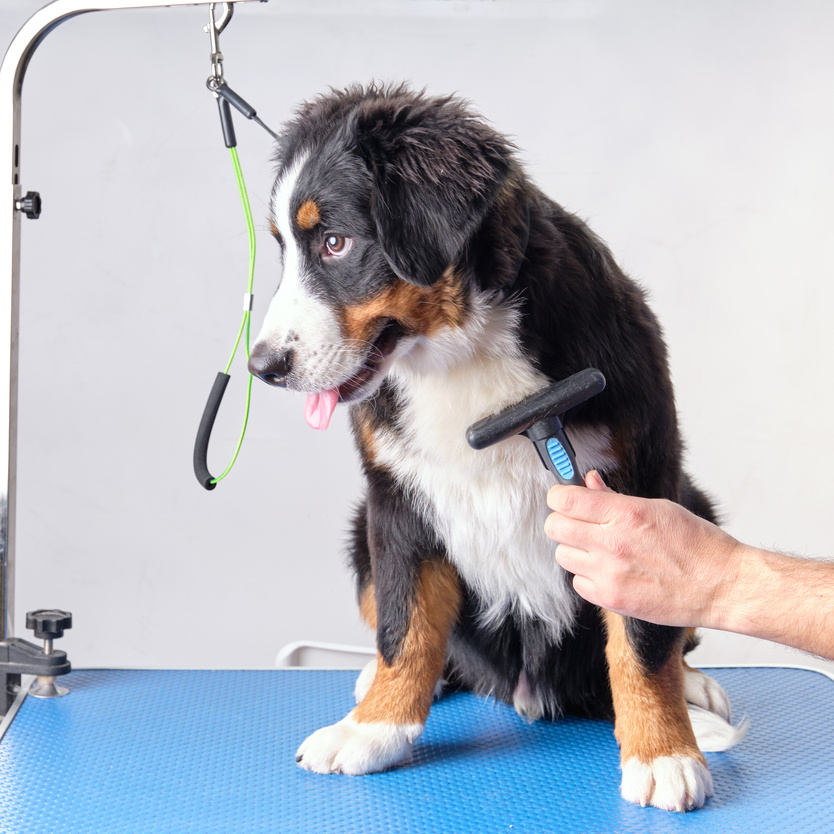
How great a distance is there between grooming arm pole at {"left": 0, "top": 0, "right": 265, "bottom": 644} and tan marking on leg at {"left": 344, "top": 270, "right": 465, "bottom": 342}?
0.71 m

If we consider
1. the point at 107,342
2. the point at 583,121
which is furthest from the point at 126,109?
the point at 583,121

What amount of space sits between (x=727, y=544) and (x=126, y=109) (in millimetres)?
2245

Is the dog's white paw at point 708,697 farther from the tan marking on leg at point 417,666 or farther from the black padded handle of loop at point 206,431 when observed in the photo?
the black padded handle of loop at point 206,431

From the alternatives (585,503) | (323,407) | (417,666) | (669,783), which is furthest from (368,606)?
(585,503)

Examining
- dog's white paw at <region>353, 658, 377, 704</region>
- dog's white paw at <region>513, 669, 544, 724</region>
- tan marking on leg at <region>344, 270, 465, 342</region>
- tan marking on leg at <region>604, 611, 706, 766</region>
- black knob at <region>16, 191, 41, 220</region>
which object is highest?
black knob at <region>16, 191, 41, 220</region>

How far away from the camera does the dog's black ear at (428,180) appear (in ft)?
4.82

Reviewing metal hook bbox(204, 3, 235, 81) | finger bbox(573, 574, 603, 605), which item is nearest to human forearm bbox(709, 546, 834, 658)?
finger bbox(573, 574, 603, 605)

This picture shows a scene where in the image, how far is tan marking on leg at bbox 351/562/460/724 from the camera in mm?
1652

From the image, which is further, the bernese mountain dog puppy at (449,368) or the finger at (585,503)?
the bernese mountain dog puppy at (449,368)

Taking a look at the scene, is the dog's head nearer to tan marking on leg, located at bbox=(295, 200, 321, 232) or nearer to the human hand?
tan marking on leg, located at bbox=(295, 200, 321, 232)

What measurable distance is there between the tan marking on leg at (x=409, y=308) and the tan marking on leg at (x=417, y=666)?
1.38 ft

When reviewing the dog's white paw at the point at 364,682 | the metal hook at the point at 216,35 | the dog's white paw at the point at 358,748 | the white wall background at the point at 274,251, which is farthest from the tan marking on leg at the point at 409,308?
the white wall background at the point at 274,251

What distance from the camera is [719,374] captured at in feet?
9.79

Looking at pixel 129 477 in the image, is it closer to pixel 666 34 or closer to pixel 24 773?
pixel 24 773
